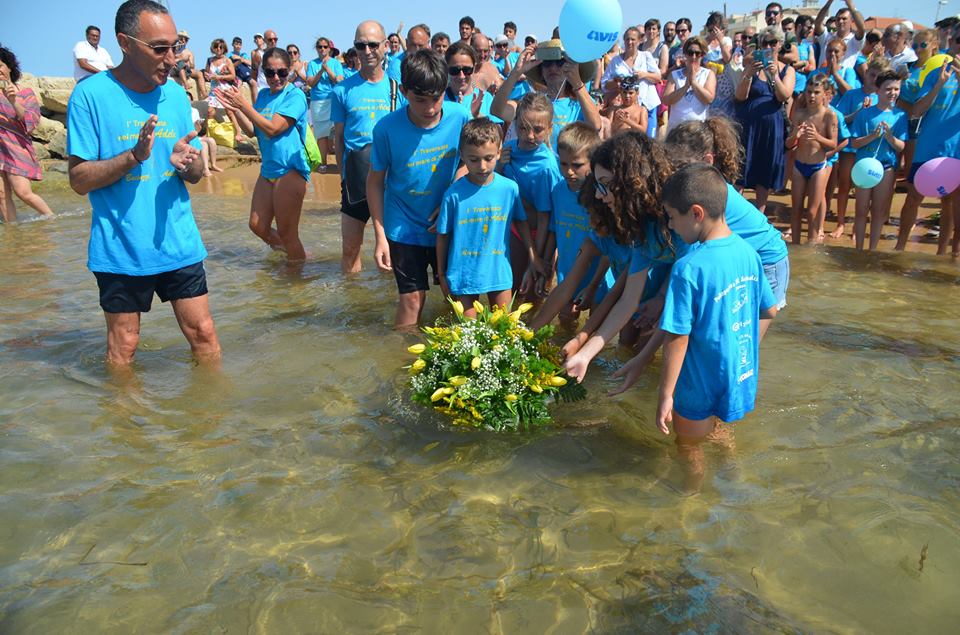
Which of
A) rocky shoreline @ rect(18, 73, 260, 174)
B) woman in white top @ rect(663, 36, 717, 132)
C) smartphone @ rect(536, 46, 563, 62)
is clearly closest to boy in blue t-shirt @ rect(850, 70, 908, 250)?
woman in white top @ rect(663, 36, 717, 132)

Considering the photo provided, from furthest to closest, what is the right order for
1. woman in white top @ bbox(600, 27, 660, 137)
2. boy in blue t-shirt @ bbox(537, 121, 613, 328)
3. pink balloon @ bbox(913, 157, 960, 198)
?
woman in white top @ bbox(600, 27, 660, 137), pink balloon @ bbox(913, 157, 960, 198), boy in blue t-shirt @ bbox(537, 121, 613, 328)

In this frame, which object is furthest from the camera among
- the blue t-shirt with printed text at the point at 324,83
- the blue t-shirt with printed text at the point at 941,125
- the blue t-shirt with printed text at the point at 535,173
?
the blue t-shirt with printed text at the point at 324,83

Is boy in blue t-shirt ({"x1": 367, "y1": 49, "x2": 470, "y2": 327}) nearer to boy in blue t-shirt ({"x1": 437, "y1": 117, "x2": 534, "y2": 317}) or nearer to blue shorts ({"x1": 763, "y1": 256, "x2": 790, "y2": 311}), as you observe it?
boy in blue t-shirt ({"x1": 437, "y1": 117, "x2": 534, "y2": 317})

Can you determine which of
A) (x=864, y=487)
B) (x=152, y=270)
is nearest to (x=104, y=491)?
(x=152, y=270)

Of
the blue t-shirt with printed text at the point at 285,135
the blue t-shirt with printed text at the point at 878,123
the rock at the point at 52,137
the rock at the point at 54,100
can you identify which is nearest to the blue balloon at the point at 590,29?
the blue t-shirt with printed text at the point at 285,135

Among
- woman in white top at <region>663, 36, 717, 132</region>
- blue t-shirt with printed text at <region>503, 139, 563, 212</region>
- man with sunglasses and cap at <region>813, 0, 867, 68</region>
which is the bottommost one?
blue t-shirt with printed text at <region>503, 139, 563, 212</region>

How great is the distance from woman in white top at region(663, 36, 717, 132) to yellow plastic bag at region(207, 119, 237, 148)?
10696 mm

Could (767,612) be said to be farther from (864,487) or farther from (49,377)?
(49,377)

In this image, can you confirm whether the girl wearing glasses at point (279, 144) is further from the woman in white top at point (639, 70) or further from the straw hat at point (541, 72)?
the woman in white top at point (639, 70)

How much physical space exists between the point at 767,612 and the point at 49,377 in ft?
15.2

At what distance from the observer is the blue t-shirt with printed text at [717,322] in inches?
135

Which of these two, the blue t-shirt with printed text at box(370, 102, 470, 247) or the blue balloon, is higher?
the blue balloon

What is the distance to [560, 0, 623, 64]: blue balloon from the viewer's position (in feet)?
20.4

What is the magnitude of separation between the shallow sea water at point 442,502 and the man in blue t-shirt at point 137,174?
0.70 meters
